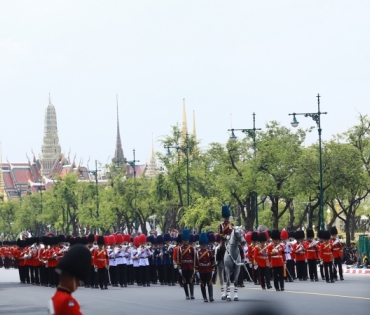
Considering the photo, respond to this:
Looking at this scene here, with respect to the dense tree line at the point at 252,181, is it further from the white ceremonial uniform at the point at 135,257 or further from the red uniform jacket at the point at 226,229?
the red uniform jacket at the point at 226,229

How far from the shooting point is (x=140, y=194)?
8119 centimetres

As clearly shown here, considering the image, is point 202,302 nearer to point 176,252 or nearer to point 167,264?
point 176,252

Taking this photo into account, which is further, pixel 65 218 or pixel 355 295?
pixel 65 218

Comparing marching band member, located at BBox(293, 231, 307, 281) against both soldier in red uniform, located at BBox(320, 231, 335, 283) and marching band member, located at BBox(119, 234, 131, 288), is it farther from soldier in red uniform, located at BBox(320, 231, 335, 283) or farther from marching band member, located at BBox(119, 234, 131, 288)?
marching band member, located at BBox(119, 234, 131, 288)

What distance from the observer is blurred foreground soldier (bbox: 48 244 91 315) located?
7277mm

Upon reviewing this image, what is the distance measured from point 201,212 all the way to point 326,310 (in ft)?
133

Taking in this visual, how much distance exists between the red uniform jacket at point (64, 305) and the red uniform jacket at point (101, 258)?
25.6m

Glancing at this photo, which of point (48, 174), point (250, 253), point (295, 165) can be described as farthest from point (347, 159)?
point (48, 174)

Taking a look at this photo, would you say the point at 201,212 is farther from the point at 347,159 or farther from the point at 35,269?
the point at 35,269

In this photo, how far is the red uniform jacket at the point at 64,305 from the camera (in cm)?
726

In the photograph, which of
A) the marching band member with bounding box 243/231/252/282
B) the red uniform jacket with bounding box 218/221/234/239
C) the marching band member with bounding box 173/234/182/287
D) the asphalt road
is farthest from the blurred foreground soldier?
Result: the marching band member with bounding box 243/231/252/282

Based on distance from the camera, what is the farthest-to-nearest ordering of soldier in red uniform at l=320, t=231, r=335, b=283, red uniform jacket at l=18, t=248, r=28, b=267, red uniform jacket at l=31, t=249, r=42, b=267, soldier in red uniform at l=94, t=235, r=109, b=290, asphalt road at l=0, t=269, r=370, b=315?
1. red uniform jacket at l=18, t=248, r=28, b=267
2. red uniform jacket at l=31, t=249, r=42, b=267
3. soldier in red uniform at l=94, t=235, r=109, b=290
4. soldier in red uniform at l=320, t=231, r=335, b=283
5. asphalt road at l=0, t=269, r=370, b=315

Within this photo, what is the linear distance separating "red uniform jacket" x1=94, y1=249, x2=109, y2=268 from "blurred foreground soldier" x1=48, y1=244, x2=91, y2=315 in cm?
2546

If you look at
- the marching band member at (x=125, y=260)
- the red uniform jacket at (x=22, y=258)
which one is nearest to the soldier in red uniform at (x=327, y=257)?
the marching band member at (x=125, y=260)
